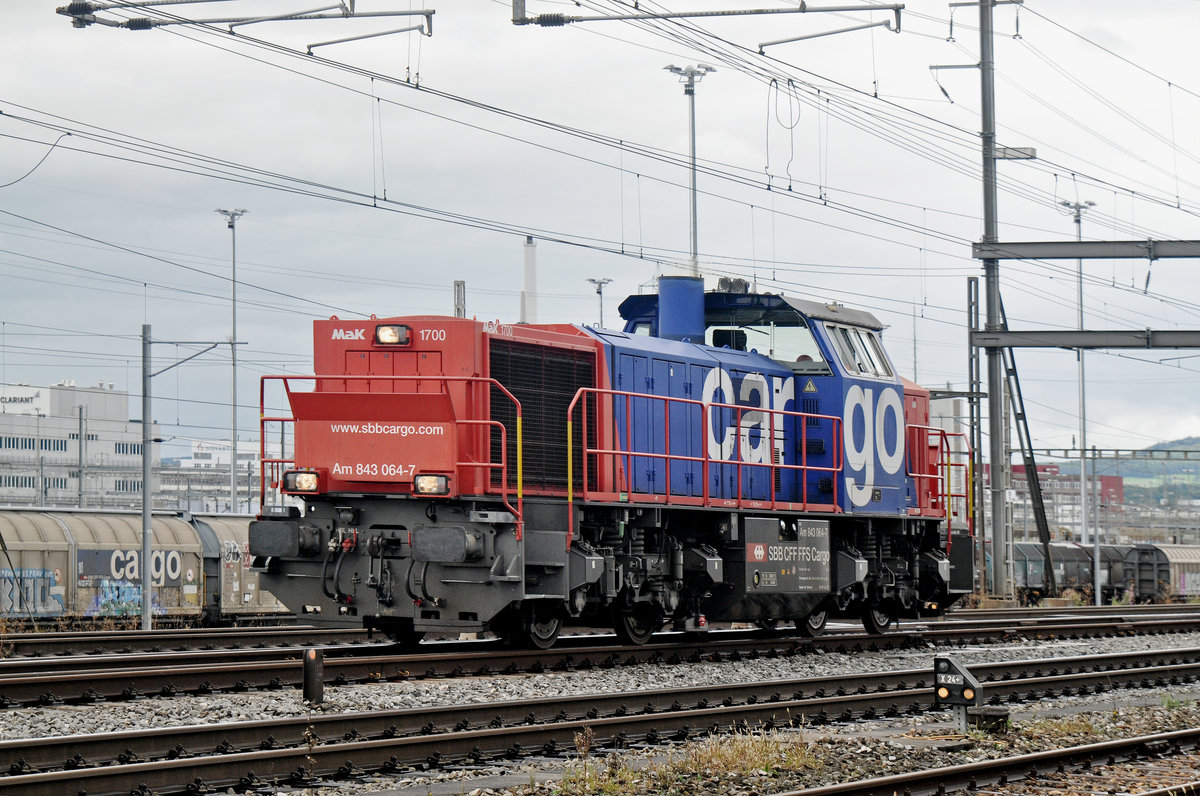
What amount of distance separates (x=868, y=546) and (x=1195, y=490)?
17775cm

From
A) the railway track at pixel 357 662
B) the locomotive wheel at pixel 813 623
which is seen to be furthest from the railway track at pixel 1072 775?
the locomotive wheel at pixel 813 623

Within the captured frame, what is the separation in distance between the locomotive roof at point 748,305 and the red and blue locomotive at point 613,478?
0.03 meters

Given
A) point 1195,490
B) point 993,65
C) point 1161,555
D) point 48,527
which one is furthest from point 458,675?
point 1195,490

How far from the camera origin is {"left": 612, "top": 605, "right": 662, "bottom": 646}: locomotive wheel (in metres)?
15.6

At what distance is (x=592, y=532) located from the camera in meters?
14.7

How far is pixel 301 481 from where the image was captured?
45.1 feet

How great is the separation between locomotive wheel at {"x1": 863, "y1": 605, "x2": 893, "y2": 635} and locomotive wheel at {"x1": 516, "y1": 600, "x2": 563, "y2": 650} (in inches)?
227

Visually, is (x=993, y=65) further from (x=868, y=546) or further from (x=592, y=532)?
(x=592, y=532)

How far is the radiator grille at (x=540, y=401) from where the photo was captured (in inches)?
555

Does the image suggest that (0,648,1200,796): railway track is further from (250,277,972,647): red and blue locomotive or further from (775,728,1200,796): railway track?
(250,277,972,647): red and blue locomotive

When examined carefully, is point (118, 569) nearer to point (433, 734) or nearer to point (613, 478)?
point (613, 478)

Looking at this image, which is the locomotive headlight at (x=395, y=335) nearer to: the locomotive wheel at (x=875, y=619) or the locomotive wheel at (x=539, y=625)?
the locomotive wheel at (x=539, y=625)

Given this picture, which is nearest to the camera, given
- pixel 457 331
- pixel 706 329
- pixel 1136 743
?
pixel 1136 743

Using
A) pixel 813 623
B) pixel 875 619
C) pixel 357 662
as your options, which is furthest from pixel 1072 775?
pixel 875 619
